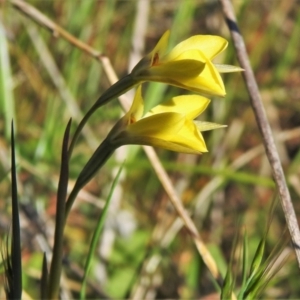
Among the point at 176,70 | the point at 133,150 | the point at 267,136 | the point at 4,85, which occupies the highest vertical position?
the point at 176,70

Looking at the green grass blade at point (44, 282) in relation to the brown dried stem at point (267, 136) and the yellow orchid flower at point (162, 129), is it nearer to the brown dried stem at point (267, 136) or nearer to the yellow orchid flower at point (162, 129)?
the yellow orchid flower at point (162, 129)

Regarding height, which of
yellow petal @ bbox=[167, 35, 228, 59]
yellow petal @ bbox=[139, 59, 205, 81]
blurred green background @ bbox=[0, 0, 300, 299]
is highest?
yellow petal @ bbox=[167, 35, 228, 59]

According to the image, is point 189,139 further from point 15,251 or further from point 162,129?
point 15,251

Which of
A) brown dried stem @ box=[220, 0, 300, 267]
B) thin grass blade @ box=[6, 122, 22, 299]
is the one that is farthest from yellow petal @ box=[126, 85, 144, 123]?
brown dried stem @ box=[220, 0, 300, 267]

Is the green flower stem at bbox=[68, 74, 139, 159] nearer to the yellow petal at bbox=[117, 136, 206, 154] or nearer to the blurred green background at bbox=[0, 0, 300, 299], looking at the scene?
the yellow petal at bbox=[117, 136, 206, 154]

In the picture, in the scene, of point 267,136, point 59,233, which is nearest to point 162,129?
point 59,233

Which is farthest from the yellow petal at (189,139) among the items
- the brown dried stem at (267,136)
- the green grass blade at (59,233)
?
the brown dried stem at (267,136)
